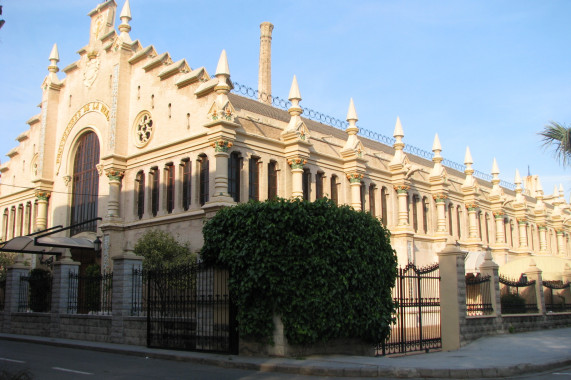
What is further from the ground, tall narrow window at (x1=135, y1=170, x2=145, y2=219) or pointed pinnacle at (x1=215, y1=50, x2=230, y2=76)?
pointed pinnacle at (x1=215, y1=50, x2=230, y2=76)

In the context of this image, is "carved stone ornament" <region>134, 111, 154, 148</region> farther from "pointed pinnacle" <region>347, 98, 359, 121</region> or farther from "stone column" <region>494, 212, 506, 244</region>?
"stone column" <region>494, 212, 506, 244</region>

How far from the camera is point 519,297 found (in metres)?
24.3

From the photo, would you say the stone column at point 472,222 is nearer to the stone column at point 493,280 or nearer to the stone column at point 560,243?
the stone column at point 560,243

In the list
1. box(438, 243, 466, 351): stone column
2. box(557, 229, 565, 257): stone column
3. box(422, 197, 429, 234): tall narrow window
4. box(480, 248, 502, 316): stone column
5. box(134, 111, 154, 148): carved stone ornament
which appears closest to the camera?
box(438, 243, 466, 351): stone column

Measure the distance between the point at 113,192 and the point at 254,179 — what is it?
26.5ft

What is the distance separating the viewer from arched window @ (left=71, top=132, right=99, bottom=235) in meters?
33.9

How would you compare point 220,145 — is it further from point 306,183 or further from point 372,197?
point 372,197

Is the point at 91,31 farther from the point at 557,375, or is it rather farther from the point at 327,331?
the point at 557,375

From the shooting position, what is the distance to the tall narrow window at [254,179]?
94.6 feet

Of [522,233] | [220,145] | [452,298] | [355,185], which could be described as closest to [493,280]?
[452,298]

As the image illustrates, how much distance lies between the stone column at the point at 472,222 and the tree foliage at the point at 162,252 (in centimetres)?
2572

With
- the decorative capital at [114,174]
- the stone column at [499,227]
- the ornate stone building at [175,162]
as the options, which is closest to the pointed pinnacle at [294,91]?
the ornate stone building at [175,162]

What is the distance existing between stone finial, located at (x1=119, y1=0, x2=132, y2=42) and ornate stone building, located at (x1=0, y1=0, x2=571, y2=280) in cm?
6

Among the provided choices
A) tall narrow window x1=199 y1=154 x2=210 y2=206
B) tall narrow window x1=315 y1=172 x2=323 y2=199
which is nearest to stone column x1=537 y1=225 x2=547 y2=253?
tall narrow window x1=315 y1=172 x2=323 y2=199
